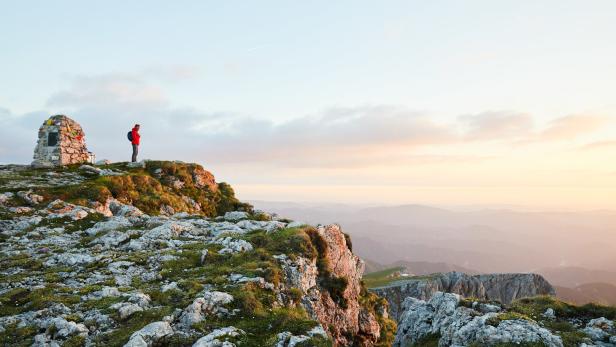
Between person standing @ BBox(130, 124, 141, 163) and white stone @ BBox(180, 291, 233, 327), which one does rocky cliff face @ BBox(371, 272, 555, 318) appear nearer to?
person standing @ BBox(130, 124, 141, 163)

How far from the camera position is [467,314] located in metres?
17.1

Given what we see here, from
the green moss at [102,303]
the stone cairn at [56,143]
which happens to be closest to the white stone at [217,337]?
the green moss at [102,303]

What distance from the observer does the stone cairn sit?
44156mm

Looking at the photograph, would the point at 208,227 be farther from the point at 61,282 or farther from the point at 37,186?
the point at 37,186

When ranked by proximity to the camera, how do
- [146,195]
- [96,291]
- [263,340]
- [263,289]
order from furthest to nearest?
1. [146,195]
2. [263,289]
3. [96,291]
4. [263,340]

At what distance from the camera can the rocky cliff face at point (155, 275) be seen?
45.4 feet

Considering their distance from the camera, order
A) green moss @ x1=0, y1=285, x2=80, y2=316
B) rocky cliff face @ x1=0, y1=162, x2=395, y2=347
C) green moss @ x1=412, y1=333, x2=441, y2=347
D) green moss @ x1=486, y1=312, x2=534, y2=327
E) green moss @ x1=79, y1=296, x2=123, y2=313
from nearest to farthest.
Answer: rocky cliff face @ x1=0, y1=162, x2=395, y2=347, green moss @ x1=0, y1=285, x2=80, y2=316, green moss @ x1=79, y1=296, x2=123, y2=313, green moss @ x1=486, y1=312, x2=534, y2=327, green moss @ x1=412, y1=333, x2=441, y2=347

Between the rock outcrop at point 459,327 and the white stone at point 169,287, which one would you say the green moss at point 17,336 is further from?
the rock outcrop at point 459,327

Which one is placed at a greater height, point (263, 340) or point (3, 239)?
point (3, 239)

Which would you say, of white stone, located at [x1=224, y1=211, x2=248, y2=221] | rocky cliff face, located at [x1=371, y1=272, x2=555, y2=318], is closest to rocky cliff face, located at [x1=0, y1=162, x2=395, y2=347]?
white stone, located at [x1=224, y1=211, x2=248, y2=221]

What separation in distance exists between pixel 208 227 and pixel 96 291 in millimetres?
12187

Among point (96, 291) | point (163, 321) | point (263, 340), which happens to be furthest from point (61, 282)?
point (263, 340)

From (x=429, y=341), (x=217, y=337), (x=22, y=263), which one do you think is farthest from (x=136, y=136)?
(x=429, y=341)

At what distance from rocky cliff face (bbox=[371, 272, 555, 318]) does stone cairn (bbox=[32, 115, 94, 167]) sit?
2569 inches
